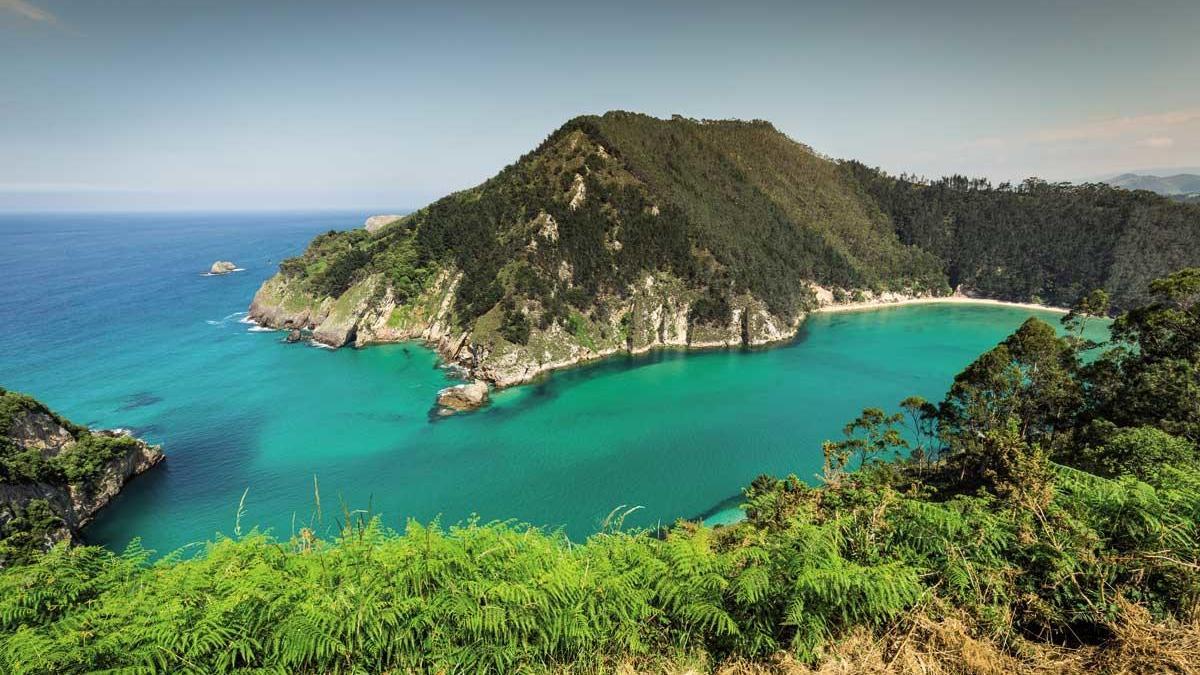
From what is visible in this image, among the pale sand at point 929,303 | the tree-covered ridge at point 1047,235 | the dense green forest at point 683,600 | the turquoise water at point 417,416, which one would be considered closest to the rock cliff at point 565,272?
the pale sand at point 929,303

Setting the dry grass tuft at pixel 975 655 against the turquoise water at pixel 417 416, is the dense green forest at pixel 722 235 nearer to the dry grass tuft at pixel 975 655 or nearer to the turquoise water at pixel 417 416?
the turquoise water at pixel 417 416

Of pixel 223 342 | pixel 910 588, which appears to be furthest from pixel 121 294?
pixel 910 588

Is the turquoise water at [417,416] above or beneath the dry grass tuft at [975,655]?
beneath

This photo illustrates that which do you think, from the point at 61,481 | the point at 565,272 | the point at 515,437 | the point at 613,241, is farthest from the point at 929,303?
the point at 61,481

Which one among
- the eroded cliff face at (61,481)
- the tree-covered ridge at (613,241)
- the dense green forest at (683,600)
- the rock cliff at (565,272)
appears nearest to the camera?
the dense green forest at (683,600)

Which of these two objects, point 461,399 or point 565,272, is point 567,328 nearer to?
point 565,272

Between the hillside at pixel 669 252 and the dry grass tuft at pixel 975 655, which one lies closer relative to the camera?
the dry grass tuft at pixel 975 655

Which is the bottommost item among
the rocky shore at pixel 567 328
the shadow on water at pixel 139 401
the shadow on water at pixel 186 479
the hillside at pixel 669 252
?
the shadow on water at pixel 186 479

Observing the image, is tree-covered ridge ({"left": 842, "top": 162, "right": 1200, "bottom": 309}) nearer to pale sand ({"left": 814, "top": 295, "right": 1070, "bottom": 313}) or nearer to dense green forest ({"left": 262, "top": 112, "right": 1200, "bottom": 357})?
dense green forest ({"left": 262, "top": 112, "right": 1200, "bottom": 357})
